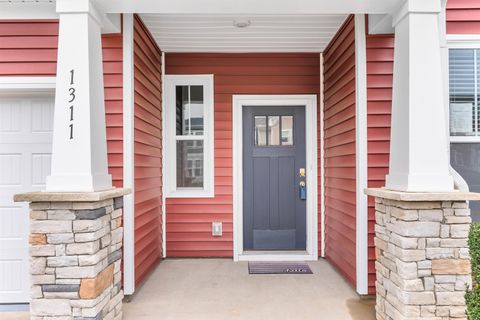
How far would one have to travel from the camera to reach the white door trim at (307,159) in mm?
4332

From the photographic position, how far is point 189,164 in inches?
174

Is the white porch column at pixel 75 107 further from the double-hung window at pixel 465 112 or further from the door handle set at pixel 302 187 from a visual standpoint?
the double-hung window at pixel 465 112

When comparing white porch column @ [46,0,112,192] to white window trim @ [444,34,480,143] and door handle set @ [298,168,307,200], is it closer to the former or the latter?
door handle set @ [298,168,307,200]

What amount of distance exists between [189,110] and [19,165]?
6.36 ft

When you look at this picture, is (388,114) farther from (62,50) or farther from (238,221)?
(62,50)

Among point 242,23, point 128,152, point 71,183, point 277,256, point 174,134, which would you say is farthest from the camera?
point 174,134

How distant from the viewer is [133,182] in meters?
3.15

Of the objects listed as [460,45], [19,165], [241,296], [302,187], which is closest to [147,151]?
[19,165]

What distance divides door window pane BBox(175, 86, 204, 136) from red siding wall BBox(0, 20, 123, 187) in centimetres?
132

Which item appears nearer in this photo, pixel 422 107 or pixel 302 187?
pixel 422 107

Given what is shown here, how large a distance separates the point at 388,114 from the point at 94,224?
2500 mm

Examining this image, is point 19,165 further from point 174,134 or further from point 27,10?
point 174,134

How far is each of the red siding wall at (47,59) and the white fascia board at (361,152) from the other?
2.06 meters

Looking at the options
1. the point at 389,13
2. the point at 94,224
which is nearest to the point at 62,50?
the point at 94,224
